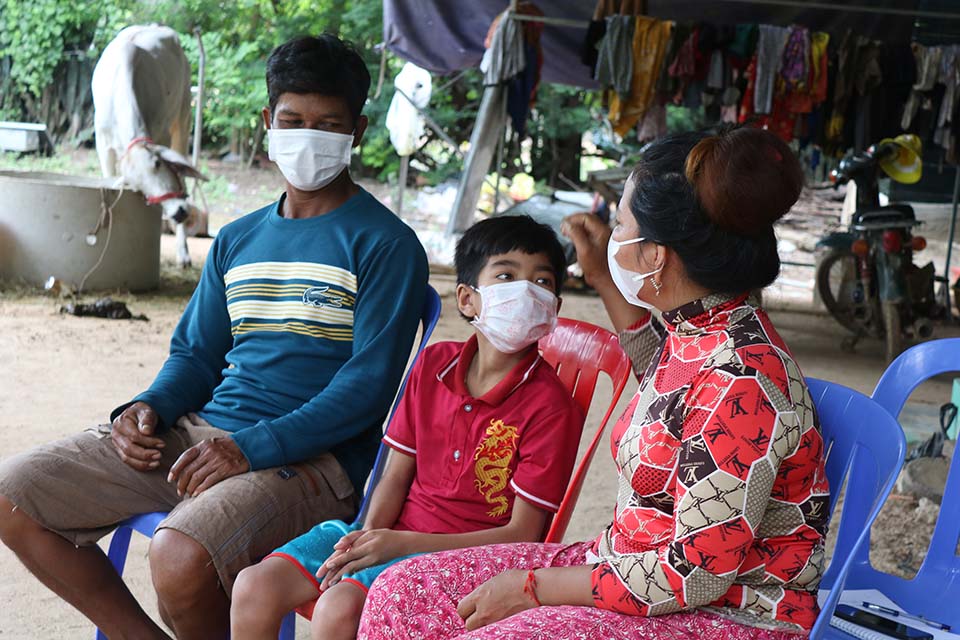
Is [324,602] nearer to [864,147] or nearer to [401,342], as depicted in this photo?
[401,342]

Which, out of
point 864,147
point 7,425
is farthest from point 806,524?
point 864,147

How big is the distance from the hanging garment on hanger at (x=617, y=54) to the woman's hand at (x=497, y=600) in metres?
6.39

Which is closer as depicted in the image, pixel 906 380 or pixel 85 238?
pixel 906 380

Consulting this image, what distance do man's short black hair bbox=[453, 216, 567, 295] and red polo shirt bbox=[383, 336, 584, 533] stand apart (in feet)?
0.78

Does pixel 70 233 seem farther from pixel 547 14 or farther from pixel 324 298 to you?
pixel 324 298

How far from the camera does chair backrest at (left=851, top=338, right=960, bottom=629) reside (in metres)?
1.97

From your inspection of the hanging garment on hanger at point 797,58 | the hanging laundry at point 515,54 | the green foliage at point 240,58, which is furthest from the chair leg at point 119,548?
the green foliage at point 240,58

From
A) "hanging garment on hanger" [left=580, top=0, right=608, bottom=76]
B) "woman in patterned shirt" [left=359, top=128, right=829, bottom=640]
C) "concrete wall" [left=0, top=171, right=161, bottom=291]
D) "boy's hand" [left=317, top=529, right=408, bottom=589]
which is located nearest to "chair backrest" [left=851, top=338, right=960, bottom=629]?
"woman in patterned shirt" [left=359, top=128, right=829, bottom=640]

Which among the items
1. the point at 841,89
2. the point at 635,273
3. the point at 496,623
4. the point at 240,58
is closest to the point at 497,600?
the point at 496,623

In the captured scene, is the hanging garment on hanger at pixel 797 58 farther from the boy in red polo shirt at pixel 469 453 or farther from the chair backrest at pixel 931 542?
the chair backrest at pixel 931 542

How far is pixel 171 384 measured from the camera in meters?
2.56

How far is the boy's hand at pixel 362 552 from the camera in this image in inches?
76.8

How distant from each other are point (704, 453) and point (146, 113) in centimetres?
972

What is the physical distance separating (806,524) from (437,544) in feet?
2.55
